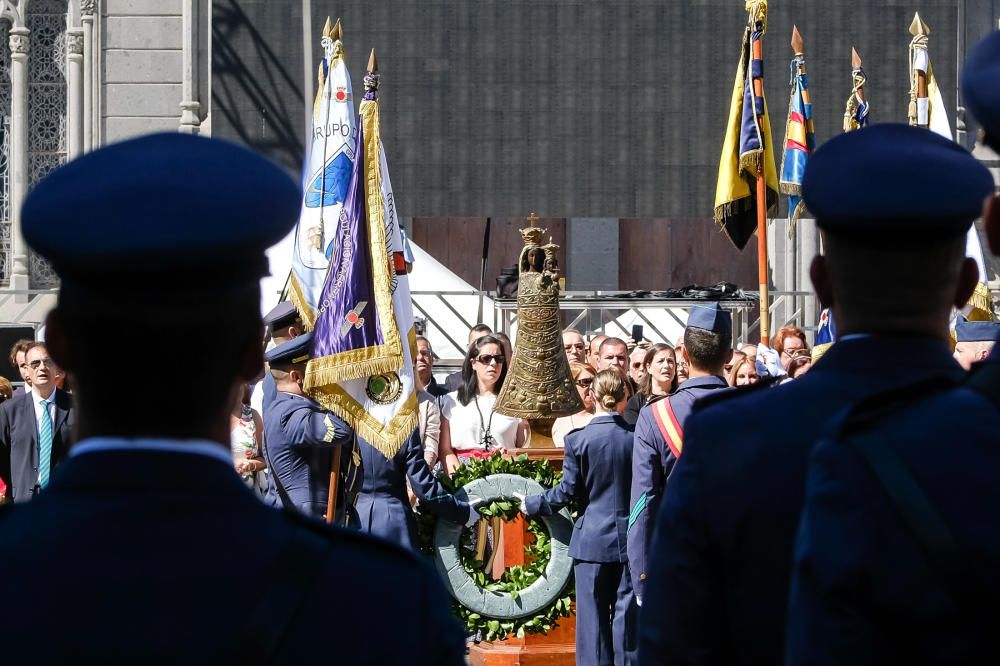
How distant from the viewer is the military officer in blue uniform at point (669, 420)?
6.02 meters

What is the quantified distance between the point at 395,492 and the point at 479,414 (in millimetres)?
1420

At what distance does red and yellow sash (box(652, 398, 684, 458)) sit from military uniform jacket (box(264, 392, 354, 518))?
145cm

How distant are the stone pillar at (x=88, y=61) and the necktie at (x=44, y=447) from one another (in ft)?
29.4

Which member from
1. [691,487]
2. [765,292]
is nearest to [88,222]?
[691,487]

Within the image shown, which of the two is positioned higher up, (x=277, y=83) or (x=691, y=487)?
(x=277, y=83)

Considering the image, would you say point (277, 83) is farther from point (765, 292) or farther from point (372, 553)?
point (372, 553)

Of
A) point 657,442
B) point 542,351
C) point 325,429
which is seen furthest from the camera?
point 542,351

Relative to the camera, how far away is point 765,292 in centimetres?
1012

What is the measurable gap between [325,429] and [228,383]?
5.12 metres

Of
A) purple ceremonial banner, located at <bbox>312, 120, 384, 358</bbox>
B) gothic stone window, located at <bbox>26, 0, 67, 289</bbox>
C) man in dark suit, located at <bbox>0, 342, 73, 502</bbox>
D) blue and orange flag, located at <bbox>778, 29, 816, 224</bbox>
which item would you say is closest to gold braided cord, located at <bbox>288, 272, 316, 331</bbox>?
purple ceremonial banner, located at <bbox>312, 120, 384, 358</bbox>

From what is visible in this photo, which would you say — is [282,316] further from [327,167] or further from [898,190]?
[898,190]

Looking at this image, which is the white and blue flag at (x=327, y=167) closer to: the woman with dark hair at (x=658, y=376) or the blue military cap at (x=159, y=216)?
the woman with dark hair at (x=658, y=376)

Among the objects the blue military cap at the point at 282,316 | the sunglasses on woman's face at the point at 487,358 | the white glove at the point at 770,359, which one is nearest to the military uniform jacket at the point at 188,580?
the blue military cap at the point at 282,316

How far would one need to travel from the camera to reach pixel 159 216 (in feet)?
5.36
